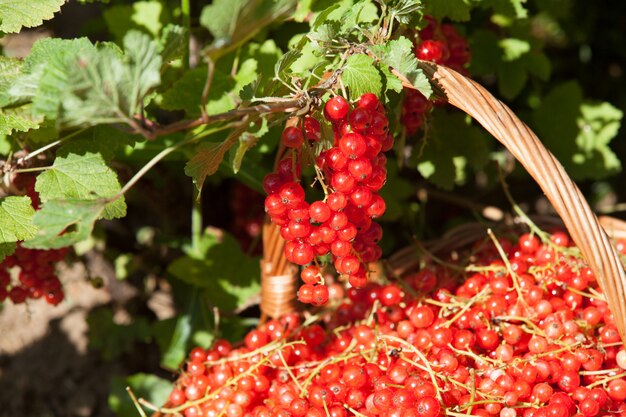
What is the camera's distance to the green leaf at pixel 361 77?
102 centimetres

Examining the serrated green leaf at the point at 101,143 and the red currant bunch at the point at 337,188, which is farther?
the serrated green leaf at the point at 101,143

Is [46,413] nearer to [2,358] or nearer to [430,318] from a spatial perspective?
[2,358]

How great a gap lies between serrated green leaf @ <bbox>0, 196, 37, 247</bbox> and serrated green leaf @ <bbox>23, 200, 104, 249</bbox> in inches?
11.0

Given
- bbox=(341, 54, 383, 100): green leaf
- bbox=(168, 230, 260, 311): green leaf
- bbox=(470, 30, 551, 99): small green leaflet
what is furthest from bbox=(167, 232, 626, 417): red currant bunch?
bbox=(470, 30, 551, 99): small green leaflet

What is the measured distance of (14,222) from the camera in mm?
1148

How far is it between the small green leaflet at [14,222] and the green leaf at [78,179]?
6 centimetres

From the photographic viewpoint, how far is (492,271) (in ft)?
4.54

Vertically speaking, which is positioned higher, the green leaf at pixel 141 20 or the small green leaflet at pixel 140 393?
the green leaf at pixel 141 20

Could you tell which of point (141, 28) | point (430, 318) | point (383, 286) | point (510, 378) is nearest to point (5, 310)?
point (141, 28)

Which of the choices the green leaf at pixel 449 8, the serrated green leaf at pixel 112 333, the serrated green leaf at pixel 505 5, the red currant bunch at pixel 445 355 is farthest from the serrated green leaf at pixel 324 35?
the serrated green leaf at pixel 112 333

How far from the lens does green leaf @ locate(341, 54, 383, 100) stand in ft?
3.35

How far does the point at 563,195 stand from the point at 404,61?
13.8 inches

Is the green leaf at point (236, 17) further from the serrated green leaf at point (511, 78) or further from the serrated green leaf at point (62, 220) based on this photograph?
the serrated green leaf at point (511, 78)

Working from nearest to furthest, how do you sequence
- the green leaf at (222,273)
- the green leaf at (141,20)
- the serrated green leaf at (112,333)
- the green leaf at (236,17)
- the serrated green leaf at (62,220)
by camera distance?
the green leaf at (236,17) < the serrated green leaf at (62,220) < the green leaf at (141,20) < the green leaf at (222,273) < the serrated green leaf at (112,333)
